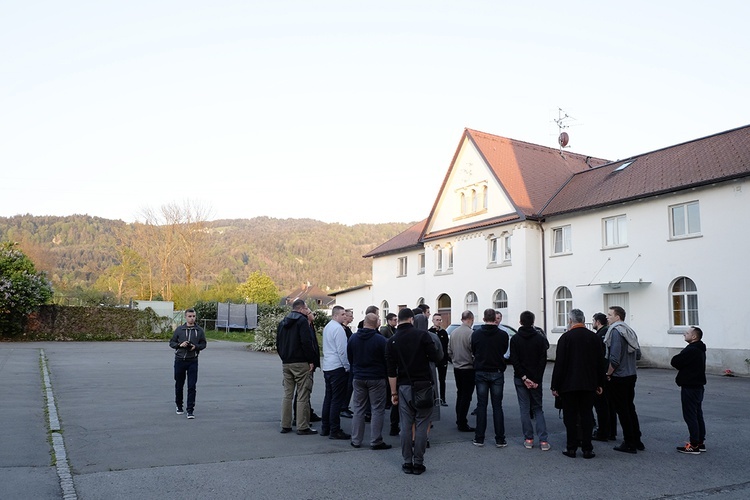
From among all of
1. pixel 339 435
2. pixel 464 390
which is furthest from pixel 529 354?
pixel 339 435

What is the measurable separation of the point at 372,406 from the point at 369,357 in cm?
67

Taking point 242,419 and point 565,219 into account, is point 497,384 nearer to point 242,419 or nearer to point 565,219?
point 242,419

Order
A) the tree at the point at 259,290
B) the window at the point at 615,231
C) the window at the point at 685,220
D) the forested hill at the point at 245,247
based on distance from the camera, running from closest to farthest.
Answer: the window at the point at 685,220 < the window at the point at 615,231 < the tree at the point at 259,290 < the forested hill at the point at 245,247

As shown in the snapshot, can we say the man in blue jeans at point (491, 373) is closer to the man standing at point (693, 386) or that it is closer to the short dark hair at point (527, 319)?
the short dark hair at point (527, 319)

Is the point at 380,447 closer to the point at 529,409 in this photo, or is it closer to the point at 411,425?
the point at 411,425

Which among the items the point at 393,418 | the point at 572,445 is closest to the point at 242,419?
the point at 393,418

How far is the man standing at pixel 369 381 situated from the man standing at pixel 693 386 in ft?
13.0

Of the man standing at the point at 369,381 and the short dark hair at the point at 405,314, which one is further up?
the short dark hair at the point at 405,314

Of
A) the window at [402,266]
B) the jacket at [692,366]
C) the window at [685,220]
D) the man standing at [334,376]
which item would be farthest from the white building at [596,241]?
the man standing at [334,376]

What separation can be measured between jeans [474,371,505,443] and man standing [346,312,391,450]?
1.33 metres

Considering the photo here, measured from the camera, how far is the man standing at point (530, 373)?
8938mm

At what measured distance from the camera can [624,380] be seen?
8875 mm

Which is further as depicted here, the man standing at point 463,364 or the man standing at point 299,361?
the man standing at point 463,364

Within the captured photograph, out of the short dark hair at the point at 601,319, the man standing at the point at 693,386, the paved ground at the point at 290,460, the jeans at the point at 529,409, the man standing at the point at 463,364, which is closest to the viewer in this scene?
the paved ground at the point at 290,460
